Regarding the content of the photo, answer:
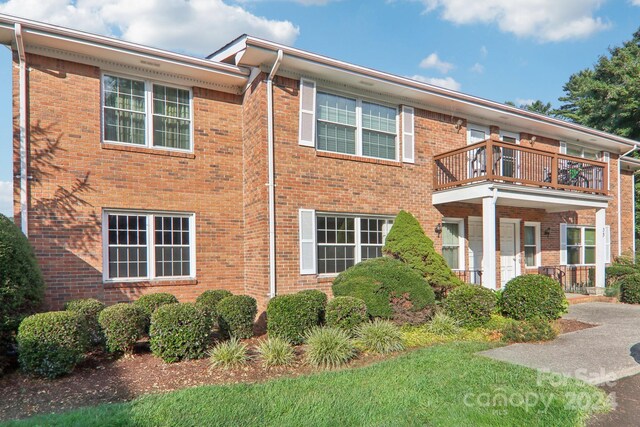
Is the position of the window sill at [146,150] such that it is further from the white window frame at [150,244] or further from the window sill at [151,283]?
the window sill at [151,283]

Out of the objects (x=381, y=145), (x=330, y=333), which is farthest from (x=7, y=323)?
(x=381, y=145)

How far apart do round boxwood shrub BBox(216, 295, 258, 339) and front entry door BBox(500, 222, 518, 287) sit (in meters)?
9.34

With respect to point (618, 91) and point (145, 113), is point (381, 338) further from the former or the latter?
point (618, 91)

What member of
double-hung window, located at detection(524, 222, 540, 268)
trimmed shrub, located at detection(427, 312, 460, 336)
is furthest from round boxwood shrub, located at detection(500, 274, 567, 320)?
double-hung window, located at detection(524, 222, 540, 268)

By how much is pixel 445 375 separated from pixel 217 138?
7.15m

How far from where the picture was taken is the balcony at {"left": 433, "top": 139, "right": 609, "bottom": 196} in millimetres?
11203

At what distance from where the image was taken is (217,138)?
33.5 feet

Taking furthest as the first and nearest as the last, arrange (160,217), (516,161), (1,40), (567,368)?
(516,161), (160,217), (1,40), (567,368)

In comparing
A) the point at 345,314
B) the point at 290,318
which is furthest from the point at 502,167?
the point at 290,318

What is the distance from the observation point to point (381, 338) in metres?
7.19

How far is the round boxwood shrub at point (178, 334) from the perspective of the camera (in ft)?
21.6

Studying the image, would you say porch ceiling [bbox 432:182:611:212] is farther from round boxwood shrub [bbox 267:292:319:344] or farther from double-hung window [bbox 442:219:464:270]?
round boxwood shrub [bbox 267:292:319:344]

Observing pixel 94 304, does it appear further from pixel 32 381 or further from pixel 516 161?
pixel 516 161

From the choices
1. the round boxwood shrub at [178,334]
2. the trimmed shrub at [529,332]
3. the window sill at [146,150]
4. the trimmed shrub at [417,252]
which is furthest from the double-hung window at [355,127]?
the trimmed shrub at [529,332]
